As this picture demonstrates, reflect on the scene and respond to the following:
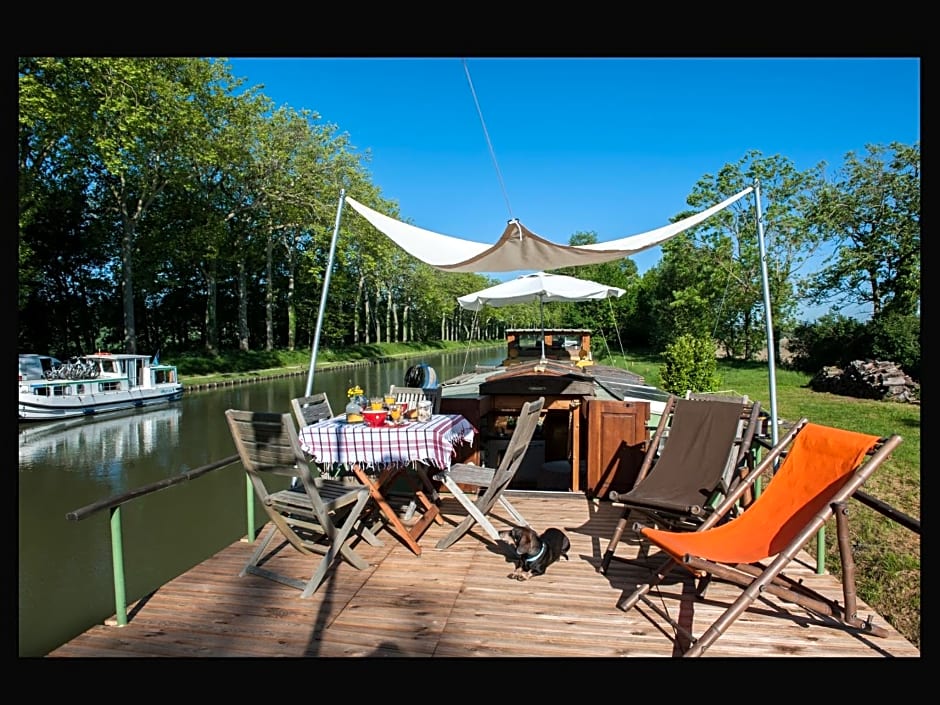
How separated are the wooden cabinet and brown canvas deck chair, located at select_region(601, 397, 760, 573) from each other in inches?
21.4

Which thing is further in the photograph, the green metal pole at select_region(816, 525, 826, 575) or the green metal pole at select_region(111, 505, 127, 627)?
the green metal pole at select_region(816, 525, 826, 575)

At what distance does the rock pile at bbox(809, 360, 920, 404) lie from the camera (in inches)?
526

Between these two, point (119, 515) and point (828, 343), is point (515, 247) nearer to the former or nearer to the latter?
point (119, 515)

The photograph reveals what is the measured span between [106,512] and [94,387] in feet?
31.8

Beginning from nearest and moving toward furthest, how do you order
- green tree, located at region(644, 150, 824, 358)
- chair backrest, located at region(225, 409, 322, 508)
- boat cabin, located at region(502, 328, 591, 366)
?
chair backrest, located at region(225, 409, 322, 508) → boat cabin, located at region(502, 328, 591, 366) → green tree, located at region(644, 150, 824, 358)

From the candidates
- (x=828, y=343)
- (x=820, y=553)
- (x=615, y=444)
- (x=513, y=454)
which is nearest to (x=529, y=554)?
(x=513, y=454)

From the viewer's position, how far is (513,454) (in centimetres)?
347

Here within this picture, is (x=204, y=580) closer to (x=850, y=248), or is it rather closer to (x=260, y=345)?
(x=850, y=248)

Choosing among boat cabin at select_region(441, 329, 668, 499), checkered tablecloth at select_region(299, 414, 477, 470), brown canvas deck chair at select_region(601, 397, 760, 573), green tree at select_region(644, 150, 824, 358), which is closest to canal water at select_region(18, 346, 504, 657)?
checkered tablecloth at select_region(299, 414, 477, 470)

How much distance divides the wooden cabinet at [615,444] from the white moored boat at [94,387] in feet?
47.4

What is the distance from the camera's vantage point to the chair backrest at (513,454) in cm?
346

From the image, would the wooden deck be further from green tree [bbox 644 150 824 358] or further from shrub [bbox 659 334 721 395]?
green tree [bbox 644 150 824 358]

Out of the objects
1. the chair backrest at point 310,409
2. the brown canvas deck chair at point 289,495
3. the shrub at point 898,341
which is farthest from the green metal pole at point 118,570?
the shrub at point 898,341

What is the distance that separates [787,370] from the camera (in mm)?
20734
